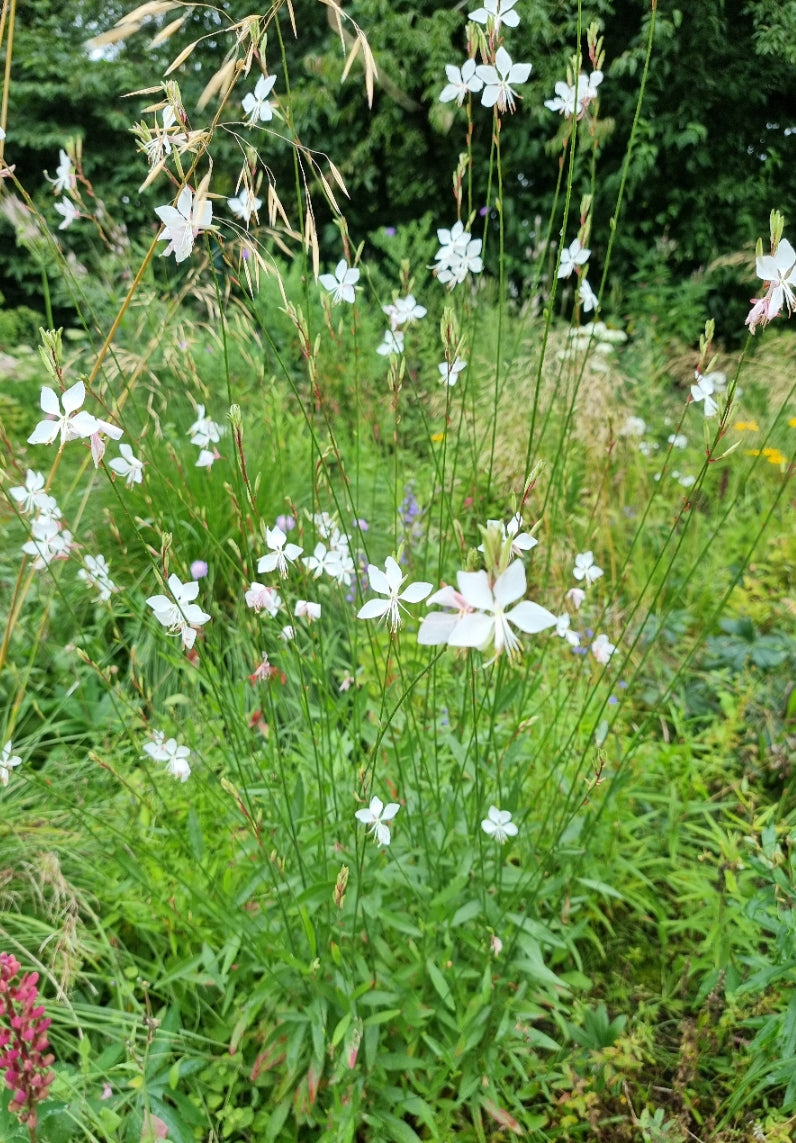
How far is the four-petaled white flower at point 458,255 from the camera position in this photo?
140 cm

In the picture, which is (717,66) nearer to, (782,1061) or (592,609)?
(592,609)

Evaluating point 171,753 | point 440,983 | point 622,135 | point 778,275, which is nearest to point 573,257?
point 778,275

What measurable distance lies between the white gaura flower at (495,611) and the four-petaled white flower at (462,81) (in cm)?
96

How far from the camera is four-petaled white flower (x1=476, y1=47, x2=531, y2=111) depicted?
3.68 feet

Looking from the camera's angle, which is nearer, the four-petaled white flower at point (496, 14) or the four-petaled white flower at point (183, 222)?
the four-petaled white flower at point (183, 222)

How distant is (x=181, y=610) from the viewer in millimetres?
1091

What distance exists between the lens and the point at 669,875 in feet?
5.87

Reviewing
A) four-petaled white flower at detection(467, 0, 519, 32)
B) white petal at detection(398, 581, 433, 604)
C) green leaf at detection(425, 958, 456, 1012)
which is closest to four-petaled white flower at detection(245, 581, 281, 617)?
white petal at detection(398, 581, 433, 604)

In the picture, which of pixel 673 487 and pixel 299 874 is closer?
pixel 299 874

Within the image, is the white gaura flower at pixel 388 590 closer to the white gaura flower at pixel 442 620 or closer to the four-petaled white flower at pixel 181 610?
the white gaura flower at pixel 442 620

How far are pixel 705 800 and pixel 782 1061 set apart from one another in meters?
0.86

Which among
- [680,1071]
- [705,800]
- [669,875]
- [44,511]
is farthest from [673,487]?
[44,511]

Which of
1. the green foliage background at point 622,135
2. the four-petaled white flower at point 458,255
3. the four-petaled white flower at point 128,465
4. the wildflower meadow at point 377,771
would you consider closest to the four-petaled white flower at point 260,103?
the wildflower meadow at point 377,771

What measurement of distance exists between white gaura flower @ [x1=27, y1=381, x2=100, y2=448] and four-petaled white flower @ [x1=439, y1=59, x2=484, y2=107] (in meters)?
0.75
